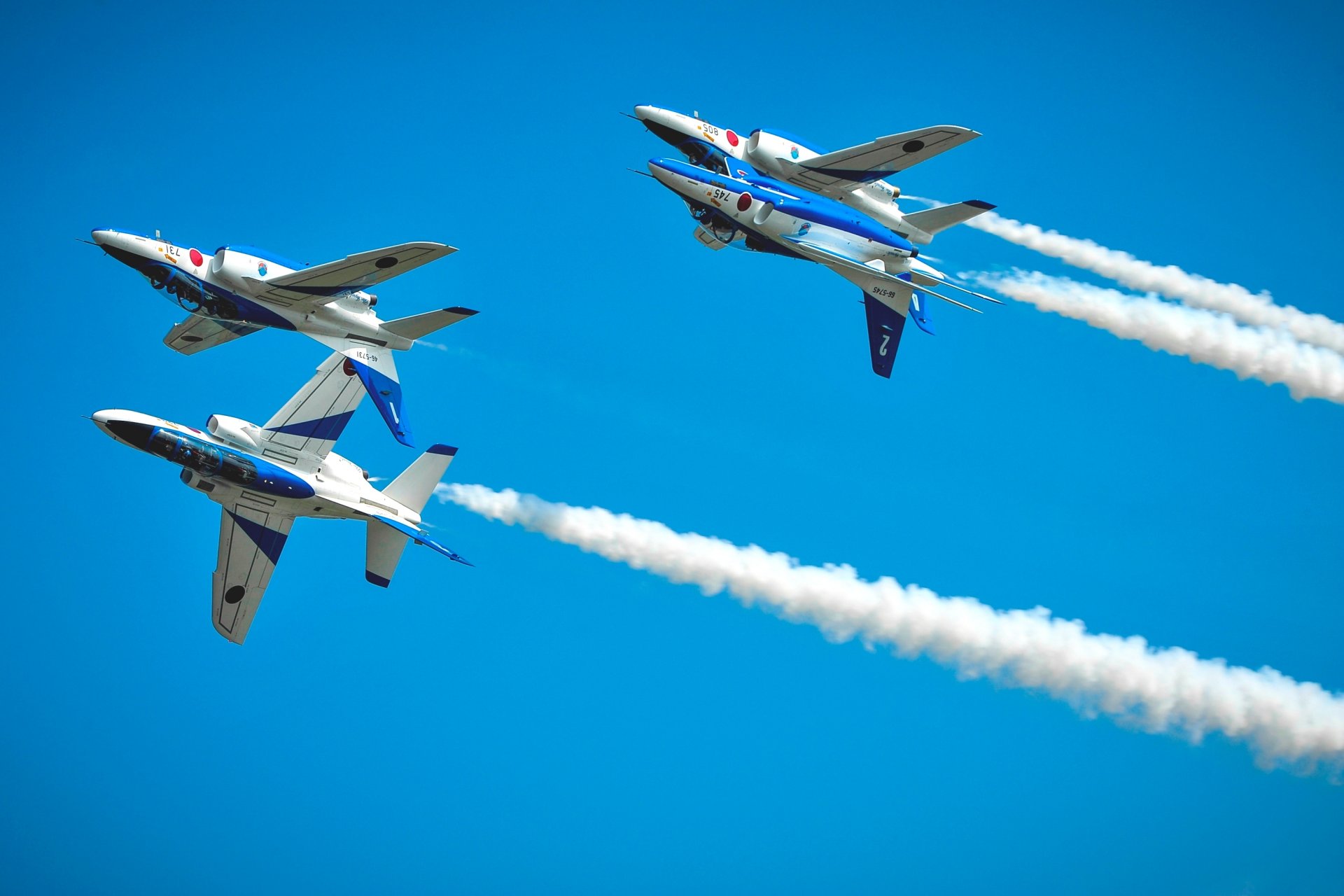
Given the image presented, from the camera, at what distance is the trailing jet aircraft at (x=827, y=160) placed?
53531 mm

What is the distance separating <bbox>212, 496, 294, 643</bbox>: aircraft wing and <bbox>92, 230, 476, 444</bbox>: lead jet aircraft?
16.1ft

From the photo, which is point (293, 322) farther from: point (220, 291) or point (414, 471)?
point (414, 471)

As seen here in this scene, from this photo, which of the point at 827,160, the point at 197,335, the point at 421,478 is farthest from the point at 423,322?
the point at 827,160

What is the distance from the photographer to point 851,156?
5356 centimetres

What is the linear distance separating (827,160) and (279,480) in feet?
61.7

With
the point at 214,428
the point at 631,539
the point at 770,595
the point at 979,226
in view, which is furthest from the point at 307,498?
the point at 979,226

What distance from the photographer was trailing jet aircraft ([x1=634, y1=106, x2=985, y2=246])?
53.5 metres

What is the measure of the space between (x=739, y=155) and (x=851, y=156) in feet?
11.5

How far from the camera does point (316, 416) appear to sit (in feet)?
178

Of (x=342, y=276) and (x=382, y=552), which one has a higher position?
(x=342, y=276)

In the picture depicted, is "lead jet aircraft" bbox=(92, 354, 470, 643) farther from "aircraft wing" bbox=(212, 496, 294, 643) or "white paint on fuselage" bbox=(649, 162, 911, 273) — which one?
"white paint on fuselage" bbox=(649, 162, 911, 273)

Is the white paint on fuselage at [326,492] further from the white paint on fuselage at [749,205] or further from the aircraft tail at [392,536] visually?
the white paint on fuselage at [749,205]

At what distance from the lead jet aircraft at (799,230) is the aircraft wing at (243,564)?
15741mm

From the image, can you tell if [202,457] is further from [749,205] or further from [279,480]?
[749,205]
